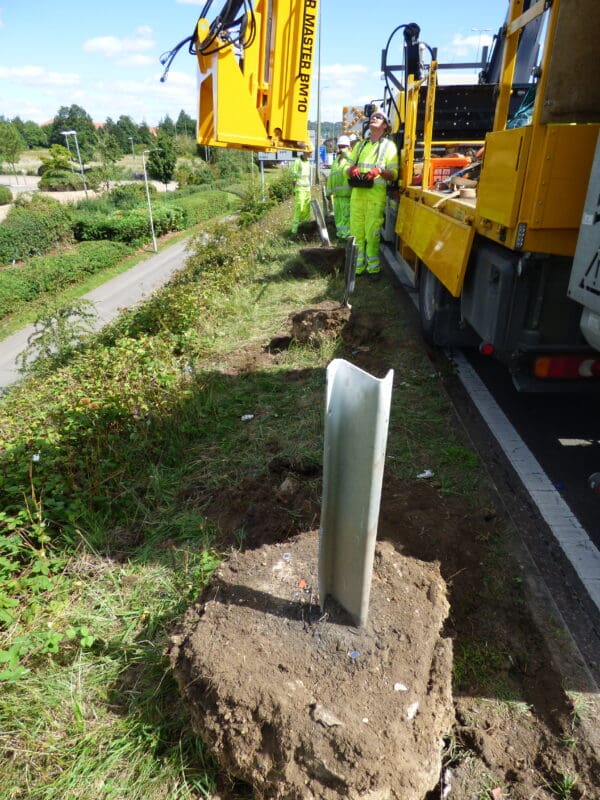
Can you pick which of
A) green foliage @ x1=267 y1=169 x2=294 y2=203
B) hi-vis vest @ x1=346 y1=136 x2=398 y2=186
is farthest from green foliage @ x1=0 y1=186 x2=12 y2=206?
hi-vis vest @ x1=346 y1=136 x2=398 y2=186

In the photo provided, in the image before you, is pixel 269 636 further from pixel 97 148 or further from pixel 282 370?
pixel 97 148

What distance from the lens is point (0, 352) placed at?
17.3m

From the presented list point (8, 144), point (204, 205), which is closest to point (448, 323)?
point (204, 205)

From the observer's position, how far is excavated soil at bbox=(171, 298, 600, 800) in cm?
167

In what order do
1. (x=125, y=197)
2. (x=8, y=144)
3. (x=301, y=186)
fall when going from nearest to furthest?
(x=301, y=186) < (x=125, y=197) < (x=8, y=144)

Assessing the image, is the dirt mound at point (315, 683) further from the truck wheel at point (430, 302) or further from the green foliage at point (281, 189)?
the green foliage at point (281, 189)

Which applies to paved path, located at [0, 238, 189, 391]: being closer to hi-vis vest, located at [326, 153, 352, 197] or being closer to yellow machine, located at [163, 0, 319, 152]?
hi-vis vest, located at [326, 153, 352, 197]

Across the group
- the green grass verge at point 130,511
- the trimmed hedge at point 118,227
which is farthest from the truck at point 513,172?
the trimmed hedge at point 118,227

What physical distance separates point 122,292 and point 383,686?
930 inches

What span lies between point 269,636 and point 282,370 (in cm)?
358

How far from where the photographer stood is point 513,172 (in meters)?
2.92

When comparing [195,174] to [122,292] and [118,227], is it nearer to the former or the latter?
[118,227]

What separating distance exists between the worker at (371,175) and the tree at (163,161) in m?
48.9

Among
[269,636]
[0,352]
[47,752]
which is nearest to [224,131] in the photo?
[269,636]
